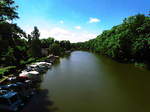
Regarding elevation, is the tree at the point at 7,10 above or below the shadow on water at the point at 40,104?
above

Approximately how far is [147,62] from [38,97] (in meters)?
29.9

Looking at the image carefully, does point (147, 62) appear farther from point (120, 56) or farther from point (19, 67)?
point (19, 67)

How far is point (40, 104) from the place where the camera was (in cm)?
1184

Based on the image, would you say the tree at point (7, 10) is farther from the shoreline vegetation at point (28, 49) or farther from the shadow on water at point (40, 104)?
the shadow on water at point (40, 104)

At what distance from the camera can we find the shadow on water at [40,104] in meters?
10.9

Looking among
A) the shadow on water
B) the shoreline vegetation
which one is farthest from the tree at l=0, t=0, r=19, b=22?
the shadow on water

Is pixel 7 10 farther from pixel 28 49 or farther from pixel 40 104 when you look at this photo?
pixel 28 49

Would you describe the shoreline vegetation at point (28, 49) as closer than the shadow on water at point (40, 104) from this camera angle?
No

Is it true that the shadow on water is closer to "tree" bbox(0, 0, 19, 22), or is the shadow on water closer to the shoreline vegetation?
the shoreline vegetation

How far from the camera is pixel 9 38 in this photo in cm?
1290

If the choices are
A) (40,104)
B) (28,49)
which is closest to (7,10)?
(40,104)

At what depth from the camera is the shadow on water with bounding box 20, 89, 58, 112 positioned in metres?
10.9

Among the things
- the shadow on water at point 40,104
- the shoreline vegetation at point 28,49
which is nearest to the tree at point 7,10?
the shoreline vegetation at point 28,49

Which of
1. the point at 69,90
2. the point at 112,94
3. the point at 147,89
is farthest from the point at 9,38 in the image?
the point at 147,89
